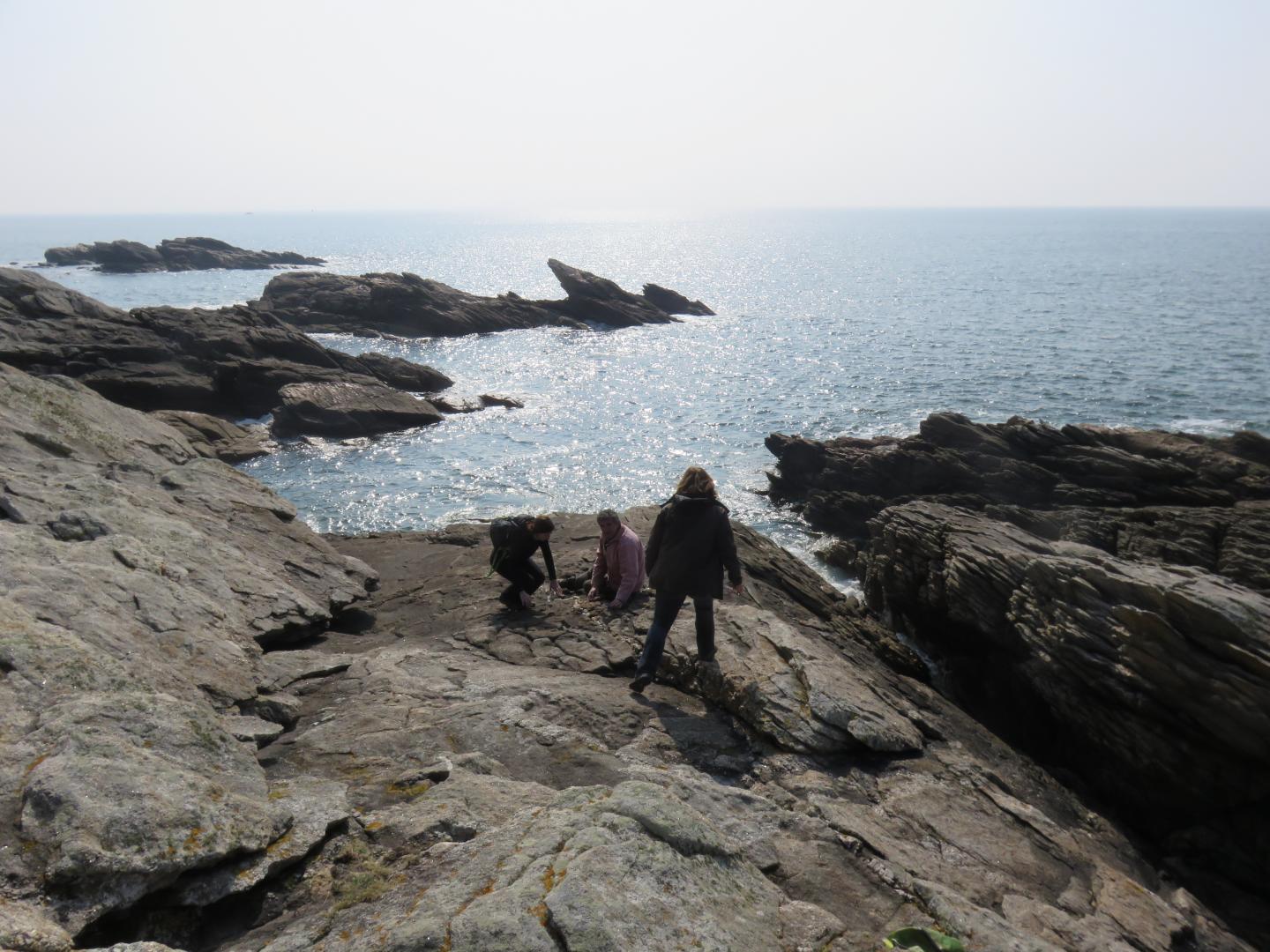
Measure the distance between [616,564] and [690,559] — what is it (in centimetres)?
322

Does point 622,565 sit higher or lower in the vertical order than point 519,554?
lower

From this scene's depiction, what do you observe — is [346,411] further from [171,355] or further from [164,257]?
[164,257]

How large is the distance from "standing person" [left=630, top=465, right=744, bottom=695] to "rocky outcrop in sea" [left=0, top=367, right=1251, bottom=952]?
560mm

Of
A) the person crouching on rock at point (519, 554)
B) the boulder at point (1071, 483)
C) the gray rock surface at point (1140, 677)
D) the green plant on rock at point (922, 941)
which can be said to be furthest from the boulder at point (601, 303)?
the green plant on rock at point (922, 941)

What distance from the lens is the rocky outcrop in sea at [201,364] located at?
1387 inches

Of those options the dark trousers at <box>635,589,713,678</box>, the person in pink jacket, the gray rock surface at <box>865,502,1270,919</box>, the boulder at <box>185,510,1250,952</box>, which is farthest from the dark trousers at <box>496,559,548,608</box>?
the gray rock surface at <box>865,502,1270,919</box>

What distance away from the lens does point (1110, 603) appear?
42.4 ft

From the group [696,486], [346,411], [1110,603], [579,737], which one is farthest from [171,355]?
[1110,603]

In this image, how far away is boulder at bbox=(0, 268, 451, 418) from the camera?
115 feet

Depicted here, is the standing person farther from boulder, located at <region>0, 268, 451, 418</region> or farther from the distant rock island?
the distant rock island

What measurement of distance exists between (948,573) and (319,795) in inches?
561

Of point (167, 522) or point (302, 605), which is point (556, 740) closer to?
point (302, 605)

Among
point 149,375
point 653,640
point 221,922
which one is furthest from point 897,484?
point 149,375

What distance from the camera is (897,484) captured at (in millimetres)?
27250
